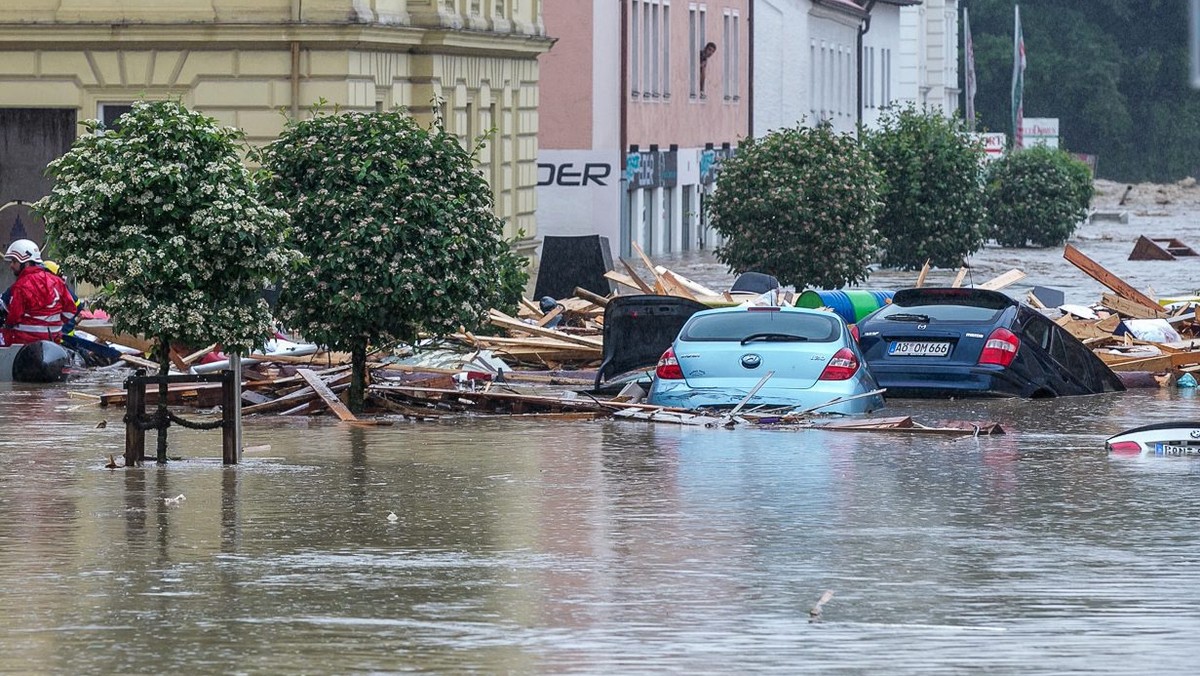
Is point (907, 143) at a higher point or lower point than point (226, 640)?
higher

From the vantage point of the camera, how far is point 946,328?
2208 cm

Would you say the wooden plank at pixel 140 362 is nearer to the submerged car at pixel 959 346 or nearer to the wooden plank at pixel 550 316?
the wooden plank at pixel 550 316

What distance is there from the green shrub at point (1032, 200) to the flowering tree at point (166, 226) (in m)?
54.5

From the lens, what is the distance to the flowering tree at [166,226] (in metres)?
15.5

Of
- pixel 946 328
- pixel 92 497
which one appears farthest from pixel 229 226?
pixel 946 328

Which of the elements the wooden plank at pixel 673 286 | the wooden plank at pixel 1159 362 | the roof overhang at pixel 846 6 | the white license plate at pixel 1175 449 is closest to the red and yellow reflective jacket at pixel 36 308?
the wooden plank at pixel 673 286

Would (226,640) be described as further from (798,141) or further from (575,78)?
(575,78)

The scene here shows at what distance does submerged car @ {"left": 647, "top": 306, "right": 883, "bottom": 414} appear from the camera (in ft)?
63.3

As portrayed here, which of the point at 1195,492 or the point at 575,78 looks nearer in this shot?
the point at 1195,492

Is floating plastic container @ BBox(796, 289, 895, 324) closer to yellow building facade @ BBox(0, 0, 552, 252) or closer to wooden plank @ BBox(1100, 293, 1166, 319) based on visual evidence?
wooden plank @ BBox(1100, 293, 1166, 319)

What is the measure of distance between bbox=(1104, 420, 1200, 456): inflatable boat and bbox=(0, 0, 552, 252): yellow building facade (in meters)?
16.6

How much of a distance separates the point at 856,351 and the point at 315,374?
15.2 feet

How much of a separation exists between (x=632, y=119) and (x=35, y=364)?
3442 centimetres

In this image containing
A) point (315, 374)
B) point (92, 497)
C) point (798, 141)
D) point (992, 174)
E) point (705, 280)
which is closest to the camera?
point (92, 497)
